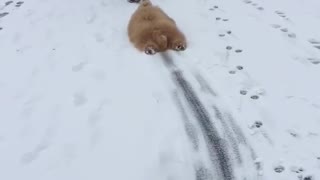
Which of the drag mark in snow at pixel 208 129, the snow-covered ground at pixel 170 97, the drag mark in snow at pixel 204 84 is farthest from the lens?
the drag mark in snow at pixel 204 84

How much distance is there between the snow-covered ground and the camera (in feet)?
14.6

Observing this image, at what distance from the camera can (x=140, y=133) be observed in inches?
190

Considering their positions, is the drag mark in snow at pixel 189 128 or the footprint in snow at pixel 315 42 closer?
the drag mark in snow at pixel 189 128

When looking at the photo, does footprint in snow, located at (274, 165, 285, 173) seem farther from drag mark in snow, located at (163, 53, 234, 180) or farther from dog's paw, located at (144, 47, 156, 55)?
dog's paw, located at (144, 47, 156, 55)

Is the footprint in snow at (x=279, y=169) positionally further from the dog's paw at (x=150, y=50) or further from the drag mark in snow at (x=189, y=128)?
the dog's paw at (x=150, y=50)

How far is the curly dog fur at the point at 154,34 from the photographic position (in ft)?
19.9

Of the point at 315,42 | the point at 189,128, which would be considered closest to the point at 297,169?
the point at 189,128

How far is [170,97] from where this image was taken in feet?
17.3

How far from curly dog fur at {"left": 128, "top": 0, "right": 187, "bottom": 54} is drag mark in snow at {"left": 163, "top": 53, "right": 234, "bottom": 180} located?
0.38m

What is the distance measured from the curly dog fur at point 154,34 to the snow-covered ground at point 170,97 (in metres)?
0.12

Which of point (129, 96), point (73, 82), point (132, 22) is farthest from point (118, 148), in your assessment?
point (132, 22)

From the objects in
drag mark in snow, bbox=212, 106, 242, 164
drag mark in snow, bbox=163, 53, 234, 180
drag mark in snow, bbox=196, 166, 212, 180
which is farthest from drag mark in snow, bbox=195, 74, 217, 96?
drag mark in snow, bbox=196, 166, 212, 180

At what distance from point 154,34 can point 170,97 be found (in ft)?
3.77

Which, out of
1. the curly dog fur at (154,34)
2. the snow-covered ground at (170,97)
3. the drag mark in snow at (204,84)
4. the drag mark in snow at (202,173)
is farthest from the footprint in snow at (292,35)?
the drag mark in snow at (202,173)
